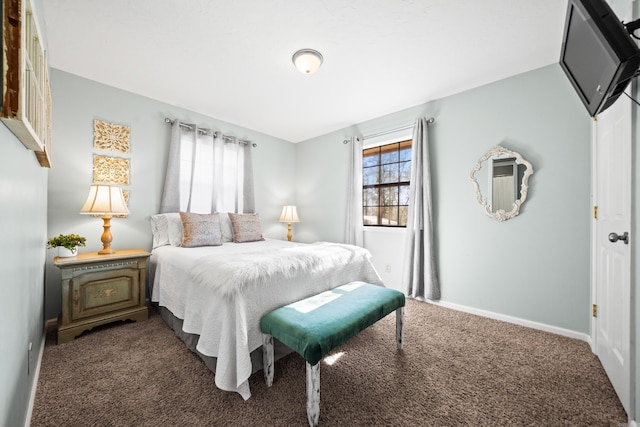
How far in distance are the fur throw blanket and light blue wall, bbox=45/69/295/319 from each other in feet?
5.11

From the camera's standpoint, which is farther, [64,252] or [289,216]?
[289,216]

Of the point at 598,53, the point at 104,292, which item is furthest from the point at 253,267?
the point at 598,53

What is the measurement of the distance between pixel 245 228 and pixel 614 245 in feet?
11.1

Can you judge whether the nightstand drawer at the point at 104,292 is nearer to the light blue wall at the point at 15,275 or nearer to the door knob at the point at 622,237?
the light blue wall at the point at 15,275

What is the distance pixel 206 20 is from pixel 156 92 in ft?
4.95

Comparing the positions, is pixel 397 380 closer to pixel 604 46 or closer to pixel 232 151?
Result: pixel 604 46

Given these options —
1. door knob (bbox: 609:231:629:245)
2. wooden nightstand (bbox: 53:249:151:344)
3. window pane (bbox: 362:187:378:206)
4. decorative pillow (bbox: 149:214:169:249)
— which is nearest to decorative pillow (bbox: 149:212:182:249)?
decorative pillow (bbox: 149:214:169:249)

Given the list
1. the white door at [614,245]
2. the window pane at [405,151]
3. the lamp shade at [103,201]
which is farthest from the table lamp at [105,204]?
the white door at [614,245]

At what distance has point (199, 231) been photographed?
282 centimetres

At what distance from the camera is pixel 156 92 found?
2.89m

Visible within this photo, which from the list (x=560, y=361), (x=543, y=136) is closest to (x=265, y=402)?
(x=560, y=361)

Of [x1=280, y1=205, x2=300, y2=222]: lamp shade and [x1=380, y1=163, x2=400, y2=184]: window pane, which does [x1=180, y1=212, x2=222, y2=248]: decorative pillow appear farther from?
[x1=380, y1=163, x2=400, y2=184]: window pane

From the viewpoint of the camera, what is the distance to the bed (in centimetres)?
146

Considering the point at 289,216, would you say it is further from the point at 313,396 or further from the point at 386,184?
the point at 313,396
